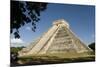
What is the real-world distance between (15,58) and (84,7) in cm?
119

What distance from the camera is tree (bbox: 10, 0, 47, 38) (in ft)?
9.66

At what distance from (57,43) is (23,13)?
60 centimetres

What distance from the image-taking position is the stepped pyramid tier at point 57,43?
3053 millimetres

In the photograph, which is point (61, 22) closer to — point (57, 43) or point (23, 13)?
point (57, 43)

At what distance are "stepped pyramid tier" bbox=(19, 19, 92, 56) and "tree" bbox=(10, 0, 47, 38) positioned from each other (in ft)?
0.71

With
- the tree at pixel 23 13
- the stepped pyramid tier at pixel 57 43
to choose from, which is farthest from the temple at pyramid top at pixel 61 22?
the tree at pixel 23 13

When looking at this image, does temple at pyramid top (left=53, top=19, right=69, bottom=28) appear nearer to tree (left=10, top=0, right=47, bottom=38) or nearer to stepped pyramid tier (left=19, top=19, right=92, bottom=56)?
stepped pyramid tier (left=19, top=19, right=92, bottom=56)

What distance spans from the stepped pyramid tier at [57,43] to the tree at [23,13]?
216 mm

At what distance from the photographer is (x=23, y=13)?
300cm

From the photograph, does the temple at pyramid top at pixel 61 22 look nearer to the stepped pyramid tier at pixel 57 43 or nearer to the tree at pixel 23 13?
the stepped pyramid tier at pixel 57 43

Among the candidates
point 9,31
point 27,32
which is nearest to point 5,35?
point 9,31

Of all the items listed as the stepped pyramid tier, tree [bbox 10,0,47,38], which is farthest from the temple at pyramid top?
tree [bbox 10,0,47,38]

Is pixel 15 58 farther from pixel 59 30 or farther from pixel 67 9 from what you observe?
pixel 67 9

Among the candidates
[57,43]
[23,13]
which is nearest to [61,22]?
[57,43]
